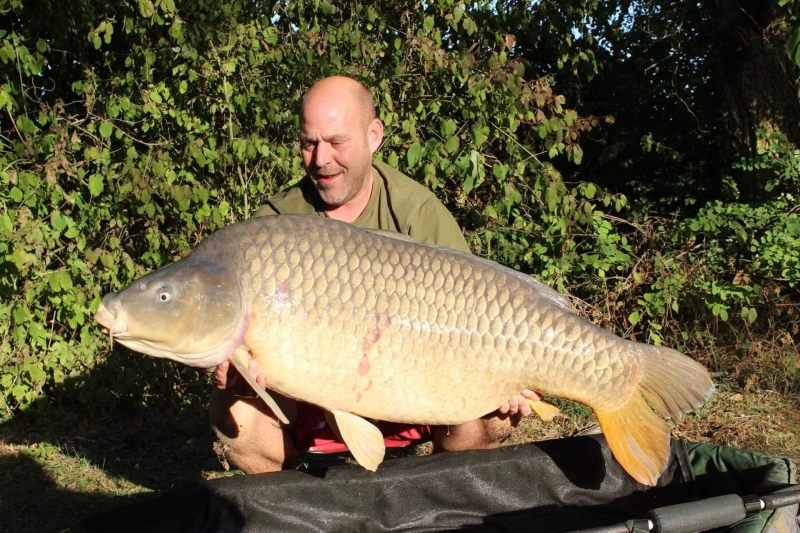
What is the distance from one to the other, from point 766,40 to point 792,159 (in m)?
0.74

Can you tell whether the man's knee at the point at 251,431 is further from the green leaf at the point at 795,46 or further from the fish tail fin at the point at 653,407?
the green leaf at the point at 795,46

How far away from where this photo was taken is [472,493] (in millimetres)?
2027

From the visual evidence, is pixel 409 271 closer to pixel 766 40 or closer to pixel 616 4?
pixel 766 40

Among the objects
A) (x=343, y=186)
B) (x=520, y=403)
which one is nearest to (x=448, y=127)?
(x=343, y=186)

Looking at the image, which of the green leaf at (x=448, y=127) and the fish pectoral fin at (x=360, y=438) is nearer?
the fish pectoral fin at (x=360, y=438)

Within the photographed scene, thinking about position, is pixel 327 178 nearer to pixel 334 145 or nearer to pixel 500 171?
pixel 334 145

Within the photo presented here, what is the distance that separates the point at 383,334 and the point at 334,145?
698 mm

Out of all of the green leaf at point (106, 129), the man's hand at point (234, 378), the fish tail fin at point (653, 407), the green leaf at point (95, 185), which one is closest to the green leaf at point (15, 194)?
the green leaf at point (95, 185)

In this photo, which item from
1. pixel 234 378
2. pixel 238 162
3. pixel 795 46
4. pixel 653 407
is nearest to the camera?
pixel 653 407

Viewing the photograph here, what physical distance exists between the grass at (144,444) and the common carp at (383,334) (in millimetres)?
1007

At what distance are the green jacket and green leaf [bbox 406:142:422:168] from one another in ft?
2.60

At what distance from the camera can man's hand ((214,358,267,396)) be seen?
1.62m

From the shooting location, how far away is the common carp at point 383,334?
1.59m

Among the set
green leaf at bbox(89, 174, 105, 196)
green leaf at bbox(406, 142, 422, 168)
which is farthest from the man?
green leaf at bbox(89, 174, 105, 196)
